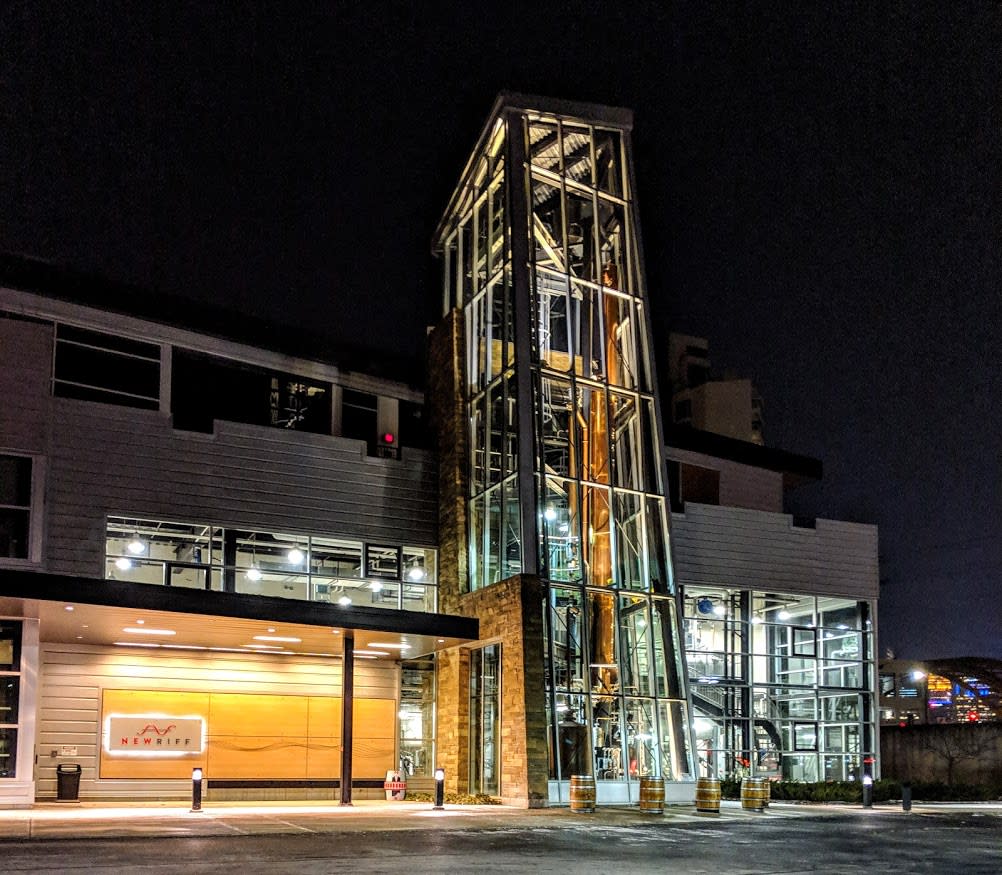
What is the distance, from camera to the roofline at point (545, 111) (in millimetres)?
31081

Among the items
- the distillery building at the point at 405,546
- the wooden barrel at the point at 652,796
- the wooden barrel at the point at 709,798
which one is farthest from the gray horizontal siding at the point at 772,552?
the wooden barrel at the point at 652,796

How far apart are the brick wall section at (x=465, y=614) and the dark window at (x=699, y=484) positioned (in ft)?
29.3

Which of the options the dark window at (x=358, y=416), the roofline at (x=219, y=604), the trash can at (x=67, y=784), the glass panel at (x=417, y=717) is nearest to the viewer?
the roofline at (x=219, y=604)

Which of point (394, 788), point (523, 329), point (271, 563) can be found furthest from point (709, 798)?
point (271, 563)

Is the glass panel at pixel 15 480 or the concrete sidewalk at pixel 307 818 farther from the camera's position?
the glass panel at pixel 15 480

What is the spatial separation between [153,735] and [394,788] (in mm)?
5752

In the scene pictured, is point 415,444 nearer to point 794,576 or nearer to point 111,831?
point 794,576

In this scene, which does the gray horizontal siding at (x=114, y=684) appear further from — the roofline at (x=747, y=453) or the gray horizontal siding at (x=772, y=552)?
the roofline at (x=747, y=453)

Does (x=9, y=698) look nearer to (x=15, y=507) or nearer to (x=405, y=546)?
(x=15, y=507)

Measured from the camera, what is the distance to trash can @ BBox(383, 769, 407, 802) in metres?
28.4

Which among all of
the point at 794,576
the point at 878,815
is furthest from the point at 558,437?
the point at 878,815

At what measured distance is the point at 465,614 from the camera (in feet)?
96.9

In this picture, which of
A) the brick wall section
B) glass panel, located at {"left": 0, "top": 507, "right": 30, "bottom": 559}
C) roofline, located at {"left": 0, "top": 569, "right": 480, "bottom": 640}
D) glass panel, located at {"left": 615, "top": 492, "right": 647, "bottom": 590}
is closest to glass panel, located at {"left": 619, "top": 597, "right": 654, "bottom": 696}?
glass panel, located at {"left": 615, "top": 492, "right": 647, "bottom": 590}

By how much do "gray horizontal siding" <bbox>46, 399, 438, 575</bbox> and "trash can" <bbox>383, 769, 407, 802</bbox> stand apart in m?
5.91
